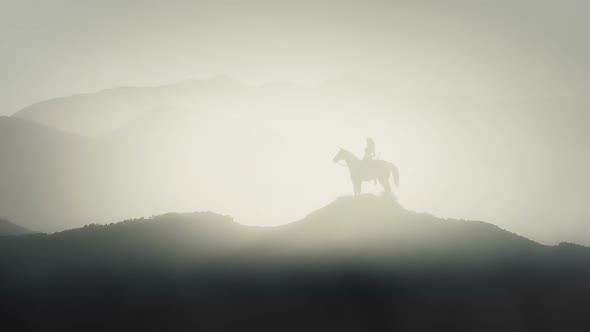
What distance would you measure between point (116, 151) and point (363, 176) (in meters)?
133

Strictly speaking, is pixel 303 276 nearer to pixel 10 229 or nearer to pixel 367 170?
pixel 367 170

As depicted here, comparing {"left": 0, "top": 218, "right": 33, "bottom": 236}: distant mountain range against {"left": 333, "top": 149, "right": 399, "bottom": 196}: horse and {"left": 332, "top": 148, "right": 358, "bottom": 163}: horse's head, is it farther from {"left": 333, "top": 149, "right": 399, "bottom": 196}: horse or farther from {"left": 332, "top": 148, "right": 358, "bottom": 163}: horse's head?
{"left": 333, "top": 149, "right": 399, "bottom": 196}: horse

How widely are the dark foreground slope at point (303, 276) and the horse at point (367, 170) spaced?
1.69m

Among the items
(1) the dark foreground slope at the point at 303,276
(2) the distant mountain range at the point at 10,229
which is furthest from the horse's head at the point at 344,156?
(2) the distant mountain range at the point at 10,229

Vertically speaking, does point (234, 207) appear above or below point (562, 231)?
above

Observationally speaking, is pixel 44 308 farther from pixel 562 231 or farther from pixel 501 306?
pixel 562 231

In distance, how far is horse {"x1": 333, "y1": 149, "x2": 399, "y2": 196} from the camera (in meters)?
35.8

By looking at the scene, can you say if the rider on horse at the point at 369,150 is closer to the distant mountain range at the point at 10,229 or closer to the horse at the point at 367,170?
the horse at the point at 367,170

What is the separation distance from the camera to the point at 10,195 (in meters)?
90.0

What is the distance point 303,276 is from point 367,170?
10263 millimetres

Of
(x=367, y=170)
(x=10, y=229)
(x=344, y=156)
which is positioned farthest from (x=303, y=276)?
(x=10, y=229)

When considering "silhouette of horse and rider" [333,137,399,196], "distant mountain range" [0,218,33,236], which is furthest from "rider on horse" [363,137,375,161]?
"distant mountain range" [0,218,33,236]

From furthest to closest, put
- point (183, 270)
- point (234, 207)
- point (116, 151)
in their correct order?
point (234, 207) < point (116, 151) < point (183, 270)

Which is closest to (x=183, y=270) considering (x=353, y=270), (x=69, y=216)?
(x=353, y=270)
